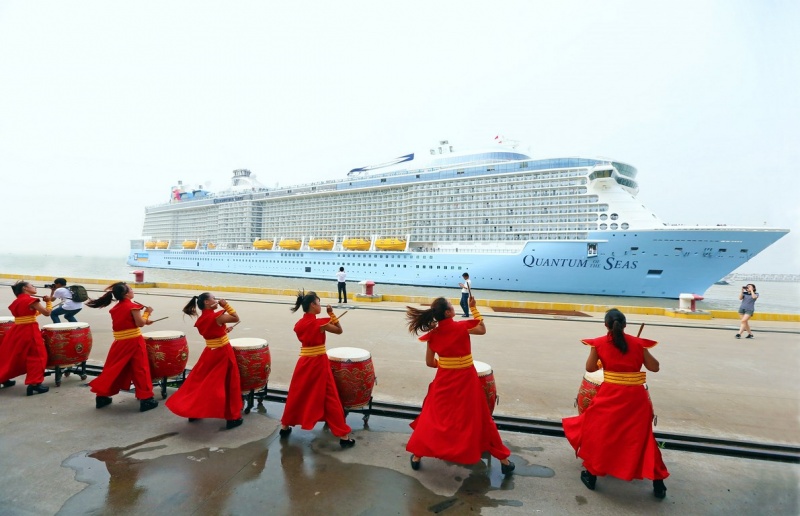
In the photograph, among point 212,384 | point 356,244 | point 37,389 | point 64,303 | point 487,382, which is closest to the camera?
point 487,382

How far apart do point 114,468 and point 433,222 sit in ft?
91.9

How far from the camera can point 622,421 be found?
8.14ft

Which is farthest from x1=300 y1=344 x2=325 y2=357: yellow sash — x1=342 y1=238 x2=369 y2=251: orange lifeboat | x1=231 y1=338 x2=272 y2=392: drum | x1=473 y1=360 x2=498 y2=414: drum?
x1=342 y1=238 x2=369 y2=251: orange lifeboat

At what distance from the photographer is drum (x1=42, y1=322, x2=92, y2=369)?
4289 millimetres

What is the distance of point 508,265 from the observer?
23.9 metres

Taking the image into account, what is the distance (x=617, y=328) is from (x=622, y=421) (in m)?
0.66

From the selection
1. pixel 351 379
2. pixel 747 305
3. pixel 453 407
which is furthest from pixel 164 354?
pixel 747 305

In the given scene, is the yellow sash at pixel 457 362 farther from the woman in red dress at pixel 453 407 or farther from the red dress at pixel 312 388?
the red dress at pixel 312 388

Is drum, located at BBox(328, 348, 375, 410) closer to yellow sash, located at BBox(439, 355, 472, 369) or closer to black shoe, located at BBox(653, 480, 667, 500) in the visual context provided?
yellow sash, located at BBox(439, 355, 472, 369)

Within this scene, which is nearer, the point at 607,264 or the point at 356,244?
the point at 607,264

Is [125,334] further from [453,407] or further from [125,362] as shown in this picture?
[453,407]

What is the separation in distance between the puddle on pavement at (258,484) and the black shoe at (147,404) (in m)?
0.84

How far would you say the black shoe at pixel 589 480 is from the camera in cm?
247

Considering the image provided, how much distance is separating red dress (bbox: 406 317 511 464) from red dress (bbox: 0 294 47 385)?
15.0 ft
